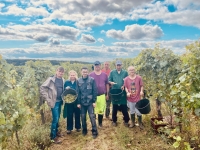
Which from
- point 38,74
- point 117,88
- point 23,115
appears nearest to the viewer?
point 23,115

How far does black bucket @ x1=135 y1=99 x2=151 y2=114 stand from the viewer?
5.78 meters

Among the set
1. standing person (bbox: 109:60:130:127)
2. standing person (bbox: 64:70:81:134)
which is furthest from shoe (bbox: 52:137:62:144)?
standing person (bbox: 109:60:130:127)

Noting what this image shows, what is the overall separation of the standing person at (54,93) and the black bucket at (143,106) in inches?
84.9

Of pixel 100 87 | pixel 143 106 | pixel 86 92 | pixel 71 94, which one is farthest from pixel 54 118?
pixel 143 106

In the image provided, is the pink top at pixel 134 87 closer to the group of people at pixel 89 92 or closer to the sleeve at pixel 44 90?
the group of people at pixel 89 92

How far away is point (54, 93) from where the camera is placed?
5820mm

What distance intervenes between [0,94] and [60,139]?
7.99 ft

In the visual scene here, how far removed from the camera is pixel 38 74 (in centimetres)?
788

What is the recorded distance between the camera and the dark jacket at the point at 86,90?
6.05m

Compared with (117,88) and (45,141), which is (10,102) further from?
(117,88)

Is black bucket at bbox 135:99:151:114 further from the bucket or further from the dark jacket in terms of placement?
the bucket

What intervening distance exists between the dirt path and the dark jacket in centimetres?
104

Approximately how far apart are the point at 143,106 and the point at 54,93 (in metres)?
2.51

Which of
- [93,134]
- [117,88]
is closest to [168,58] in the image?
[117,88]
